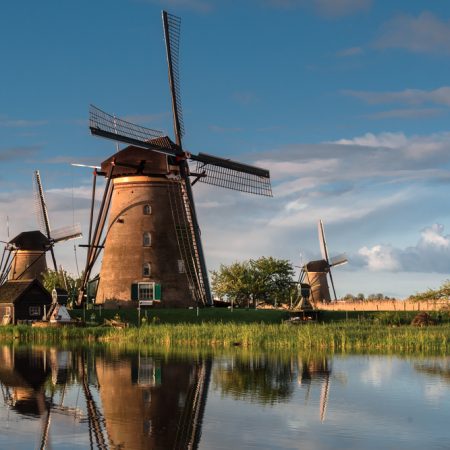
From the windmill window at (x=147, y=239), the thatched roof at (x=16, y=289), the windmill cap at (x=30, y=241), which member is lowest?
the thatched roof at (x=16, y=289)

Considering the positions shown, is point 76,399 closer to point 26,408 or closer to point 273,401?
point 26,408

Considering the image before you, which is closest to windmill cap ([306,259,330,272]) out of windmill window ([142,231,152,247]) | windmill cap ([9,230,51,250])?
windmill cap ([9,230,51,250])

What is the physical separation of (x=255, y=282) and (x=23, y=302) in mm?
24004

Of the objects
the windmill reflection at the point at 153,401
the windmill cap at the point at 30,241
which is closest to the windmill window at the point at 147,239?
the windmill reflection at the point at 153,401

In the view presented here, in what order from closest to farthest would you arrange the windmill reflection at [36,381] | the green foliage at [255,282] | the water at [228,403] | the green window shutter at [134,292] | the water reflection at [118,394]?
the water at [228,403]
the water reflection at [118,394]
the windmill reflection at [36,381]
the green window shutter at [134,292]
the green foliage at [255,282]

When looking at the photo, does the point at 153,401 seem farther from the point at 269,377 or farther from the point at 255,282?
the point at 255,282

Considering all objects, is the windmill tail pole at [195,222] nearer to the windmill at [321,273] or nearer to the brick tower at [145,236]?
the brick tower at [145,236]

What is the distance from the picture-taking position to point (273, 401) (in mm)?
18203

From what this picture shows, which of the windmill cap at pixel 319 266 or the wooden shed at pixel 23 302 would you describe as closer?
the wooden shed at pixel 23 302

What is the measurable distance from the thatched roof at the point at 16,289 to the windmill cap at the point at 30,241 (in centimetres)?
1712

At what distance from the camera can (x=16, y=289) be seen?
55.2m

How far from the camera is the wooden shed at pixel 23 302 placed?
5406 centimetres

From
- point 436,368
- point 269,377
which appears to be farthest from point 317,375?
point 436,368

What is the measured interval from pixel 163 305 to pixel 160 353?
18.8 meters
